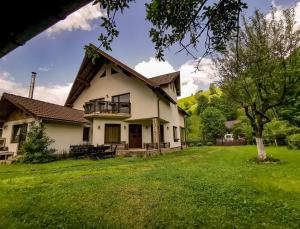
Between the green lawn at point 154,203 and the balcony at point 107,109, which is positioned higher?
the balcony at point 107,109

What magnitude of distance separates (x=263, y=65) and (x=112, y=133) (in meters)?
13.7

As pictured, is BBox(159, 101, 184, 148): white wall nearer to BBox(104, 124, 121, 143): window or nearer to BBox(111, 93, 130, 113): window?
BBox(111, 93, 130, 113): window

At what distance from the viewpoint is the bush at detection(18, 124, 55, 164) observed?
1314 centimetres

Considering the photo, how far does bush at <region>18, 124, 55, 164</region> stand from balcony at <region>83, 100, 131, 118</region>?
4877 millimetres

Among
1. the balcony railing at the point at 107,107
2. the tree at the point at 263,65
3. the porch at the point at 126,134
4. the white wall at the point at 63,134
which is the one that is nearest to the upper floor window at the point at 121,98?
the balcony railing at the point at 107,107

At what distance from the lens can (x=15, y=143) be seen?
52.6 ft

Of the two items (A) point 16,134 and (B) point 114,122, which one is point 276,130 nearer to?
(B) point 114,122


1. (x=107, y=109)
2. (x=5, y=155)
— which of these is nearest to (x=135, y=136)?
(x=107, y=109)

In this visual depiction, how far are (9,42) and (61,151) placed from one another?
1624cm

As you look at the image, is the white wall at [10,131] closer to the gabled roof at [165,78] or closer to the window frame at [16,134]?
the window frame at [16,134]

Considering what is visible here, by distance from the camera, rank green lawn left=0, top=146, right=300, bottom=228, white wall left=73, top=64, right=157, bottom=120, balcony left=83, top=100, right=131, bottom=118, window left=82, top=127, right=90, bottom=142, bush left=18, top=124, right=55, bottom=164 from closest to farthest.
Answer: green lawn left=0, top=146, right=300, bottom=228, bush left=18, top=124, right=55, bottom=164, white wall left=73, top=64, right=157, bottom=120, balcony left=83, top=100, right=131, bottom=118, window left=82, top=127, right=90, bottom=142

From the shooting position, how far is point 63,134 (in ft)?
54.0

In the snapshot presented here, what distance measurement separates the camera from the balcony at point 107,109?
59.0ft

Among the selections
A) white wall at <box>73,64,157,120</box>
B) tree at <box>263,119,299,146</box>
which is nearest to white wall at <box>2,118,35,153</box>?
white wall at <box>73,64,157,120</box>
